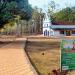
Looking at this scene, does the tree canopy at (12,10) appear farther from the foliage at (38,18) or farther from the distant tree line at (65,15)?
the foliage at (38,18)

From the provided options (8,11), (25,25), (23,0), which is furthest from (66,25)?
(8,11)

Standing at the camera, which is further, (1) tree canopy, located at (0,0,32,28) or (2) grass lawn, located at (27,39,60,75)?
(1) tree canopy, located at (0,0,32,28)

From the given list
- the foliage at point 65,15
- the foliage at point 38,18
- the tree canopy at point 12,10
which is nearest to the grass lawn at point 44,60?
the tree canopy at point 12,10

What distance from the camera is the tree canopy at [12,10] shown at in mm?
32281

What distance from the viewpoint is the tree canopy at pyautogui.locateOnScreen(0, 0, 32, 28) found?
32281mm

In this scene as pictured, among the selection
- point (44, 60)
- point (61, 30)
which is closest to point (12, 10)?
point (44, 60)

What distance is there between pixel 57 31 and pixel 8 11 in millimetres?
41574

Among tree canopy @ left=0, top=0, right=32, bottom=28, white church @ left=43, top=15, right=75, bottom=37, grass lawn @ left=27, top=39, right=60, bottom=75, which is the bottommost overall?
white church @ left=43, top=15, right=75, bottom=37

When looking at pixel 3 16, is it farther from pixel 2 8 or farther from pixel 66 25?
pixel 66 25

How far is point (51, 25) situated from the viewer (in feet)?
241

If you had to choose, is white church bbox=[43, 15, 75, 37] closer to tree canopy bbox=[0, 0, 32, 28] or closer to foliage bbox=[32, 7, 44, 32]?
foliage bbox=[32, 7, 44, 32]

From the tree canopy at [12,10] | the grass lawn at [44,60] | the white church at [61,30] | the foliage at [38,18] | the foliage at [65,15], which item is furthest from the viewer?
the foliage at [38,18]

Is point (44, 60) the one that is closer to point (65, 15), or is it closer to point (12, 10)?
point (12, 10)

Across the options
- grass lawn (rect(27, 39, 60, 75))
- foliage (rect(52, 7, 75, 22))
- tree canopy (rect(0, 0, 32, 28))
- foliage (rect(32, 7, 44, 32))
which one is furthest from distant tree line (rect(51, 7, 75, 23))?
grass lawn (rect(27, 39, 60, 75))
